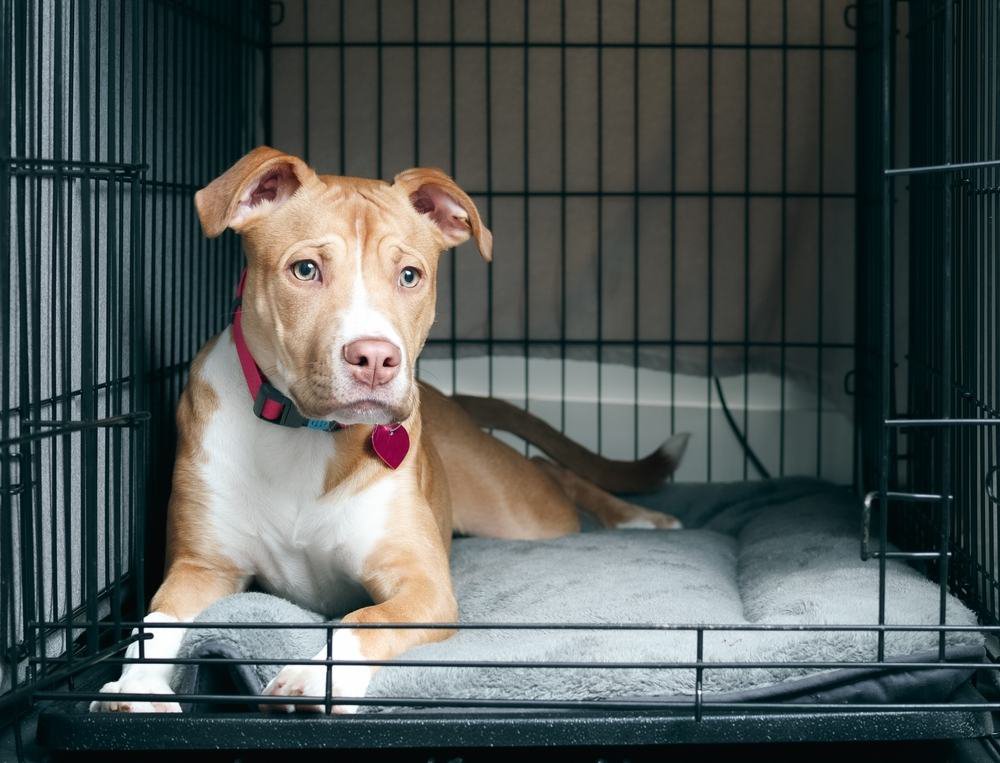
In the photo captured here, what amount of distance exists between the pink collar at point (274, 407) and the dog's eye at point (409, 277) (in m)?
0.28

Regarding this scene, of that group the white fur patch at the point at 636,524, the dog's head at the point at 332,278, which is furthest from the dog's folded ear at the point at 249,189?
the white fur patch at the point at 636,524

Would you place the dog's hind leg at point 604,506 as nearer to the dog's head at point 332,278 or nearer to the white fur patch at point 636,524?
the white fur patch at point 636,524


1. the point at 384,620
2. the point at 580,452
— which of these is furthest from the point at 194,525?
the point at 580,452

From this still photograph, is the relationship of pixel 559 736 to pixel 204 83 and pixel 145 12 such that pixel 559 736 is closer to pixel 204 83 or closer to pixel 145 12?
pixel 145 12

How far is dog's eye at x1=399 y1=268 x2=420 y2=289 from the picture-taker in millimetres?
2498

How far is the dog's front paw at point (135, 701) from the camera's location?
210cm

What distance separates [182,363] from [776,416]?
193cm

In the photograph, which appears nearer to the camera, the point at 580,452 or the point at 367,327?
the point at 367,327

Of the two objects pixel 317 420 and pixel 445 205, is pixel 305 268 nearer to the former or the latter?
pixel 317 420

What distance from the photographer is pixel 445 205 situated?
2799 millimetres

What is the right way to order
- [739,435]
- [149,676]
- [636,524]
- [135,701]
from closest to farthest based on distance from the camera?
[135,701], [149,676], [636,524], [739,435]

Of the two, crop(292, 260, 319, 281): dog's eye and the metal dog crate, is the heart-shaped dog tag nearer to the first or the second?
crop(292, 260, 319, 281): dog's eye

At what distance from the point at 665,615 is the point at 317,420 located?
0.78 meters

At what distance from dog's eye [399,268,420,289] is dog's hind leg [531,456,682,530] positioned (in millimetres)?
1308
